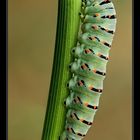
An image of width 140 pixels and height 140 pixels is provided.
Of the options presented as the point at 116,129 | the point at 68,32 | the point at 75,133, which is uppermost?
the point at 68,32

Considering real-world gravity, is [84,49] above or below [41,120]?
above

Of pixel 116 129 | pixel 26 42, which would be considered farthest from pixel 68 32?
pixel 116 129

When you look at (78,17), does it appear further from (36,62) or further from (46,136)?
(36,62)

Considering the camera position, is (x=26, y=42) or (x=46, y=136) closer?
(x=46, y=136)
